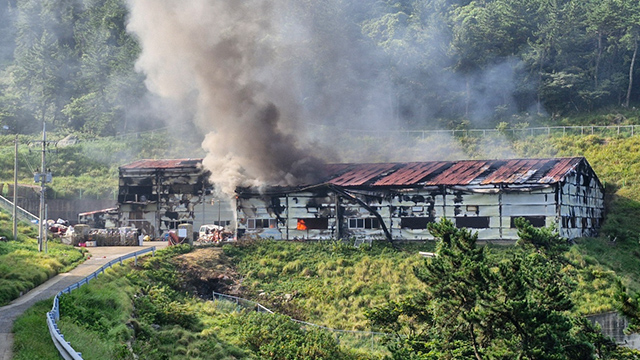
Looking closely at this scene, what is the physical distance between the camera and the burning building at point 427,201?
4788 cm

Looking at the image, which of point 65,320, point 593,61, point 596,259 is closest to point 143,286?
point 65,320

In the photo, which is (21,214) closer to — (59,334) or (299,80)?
(299,80)

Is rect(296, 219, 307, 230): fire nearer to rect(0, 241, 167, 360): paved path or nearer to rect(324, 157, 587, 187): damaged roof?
rect(324, 157, 587, 187): damaged roof

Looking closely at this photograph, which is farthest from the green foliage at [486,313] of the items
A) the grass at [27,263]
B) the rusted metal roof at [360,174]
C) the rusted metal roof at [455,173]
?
the rusted metal roof at [360,174]

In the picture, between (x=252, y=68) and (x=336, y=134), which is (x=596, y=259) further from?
(x=336, y=134)

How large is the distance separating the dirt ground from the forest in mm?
27604

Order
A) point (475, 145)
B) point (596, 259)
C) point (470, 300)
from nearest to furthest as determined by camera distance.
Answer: point (470, 300) → point (596, 259) → point (475, 145)

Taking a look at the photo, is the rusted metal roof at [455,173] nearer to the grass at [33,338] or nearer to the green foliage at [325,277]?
the green foliage at [325,277]

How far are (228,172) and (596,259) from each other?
83.9 feet

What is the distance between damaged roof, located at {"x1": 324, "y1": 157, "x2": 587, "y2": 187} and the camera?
48.6 meters

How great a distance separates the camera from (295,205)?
52.6 metres

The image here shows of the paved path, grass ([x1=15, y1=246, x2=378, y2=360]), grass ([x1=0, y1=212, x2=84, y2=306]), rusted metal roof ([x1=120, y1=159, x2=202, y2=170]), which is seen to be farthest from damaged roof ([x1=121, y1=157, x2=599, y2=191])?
grass ([x1=0, y1=212, x2=84, y2=306])

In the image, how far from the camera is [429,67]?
88.1 metres

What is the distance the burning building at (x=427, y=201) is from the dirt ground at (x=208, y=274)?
6.63 meters
